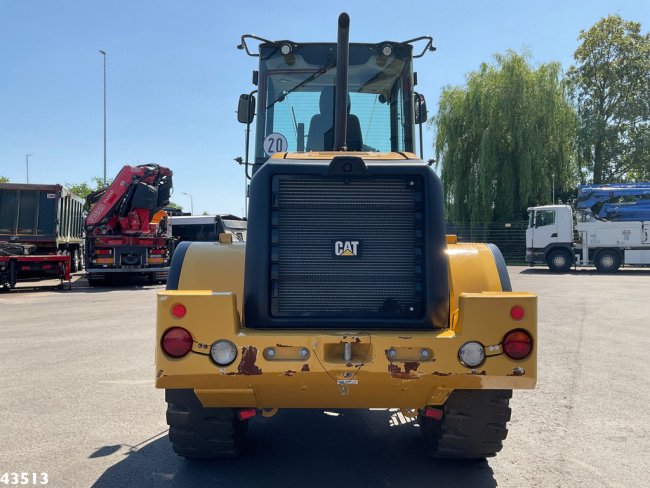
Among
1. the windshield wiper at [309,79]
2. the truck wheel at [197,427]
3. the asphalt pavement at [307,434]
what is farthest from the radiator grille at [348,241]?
the windshield wiper at [309,79]

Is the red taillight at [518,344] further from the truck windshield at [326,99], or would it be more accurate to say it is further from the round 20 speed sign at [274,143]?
the round 20 speed sign at [274,143]

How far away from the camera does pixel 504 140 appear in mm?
30719

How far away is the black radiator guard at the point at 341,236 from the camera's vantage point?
3369mm

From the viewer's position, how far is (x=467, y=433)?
11.4 feet

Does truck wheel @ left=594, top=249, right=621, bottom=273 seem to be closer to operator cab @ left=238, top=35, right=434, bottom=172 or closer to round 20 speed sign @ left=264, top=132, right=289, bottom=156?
operator cab @ left=238, top=35, right=434, bottom=172

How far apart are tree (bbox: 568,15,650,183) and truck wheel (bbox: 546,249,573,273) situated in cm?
1229

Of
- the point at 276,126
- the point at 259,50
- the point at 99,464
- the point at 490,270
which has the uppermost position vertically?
the point at 259,50

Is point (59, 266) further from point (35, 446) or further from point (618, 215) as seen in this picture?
point (618, 215)

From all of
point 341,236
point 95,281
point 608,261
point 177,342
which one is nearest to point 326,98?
point 341,236

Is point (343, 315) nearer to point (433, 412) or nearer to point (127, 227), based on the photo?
point (433, 412)

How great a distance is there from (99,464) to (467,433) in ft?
7.80

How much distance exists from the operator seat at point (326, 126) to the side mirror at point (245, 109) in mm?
567

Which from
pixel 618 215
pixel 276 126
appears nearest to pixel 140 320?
pixel 276 126

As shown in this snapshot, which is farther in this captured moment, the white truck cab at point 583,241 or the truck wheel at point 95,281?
the white truck cab at point 583,241
